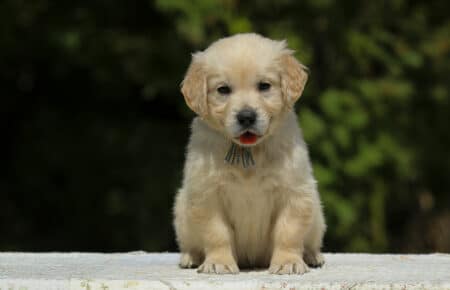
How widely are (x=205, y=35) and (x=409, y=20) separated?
2653 millimetres

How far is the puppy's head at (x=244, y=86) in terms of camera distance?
5207 millimetres

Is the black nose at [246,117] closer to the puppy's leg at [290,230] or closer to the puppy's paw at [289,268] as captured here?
the puppy's leg at [290,230]

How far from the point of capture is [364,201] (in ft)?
34.4

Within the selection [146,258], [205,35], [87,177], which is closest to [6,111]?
[87,177]

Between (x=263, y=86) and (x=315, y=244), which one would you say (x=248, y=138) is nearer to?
(x=263, y=86)

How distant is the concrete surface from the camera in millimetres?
4719

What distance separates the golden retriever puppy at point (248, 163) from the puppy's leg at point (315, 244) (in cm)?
22

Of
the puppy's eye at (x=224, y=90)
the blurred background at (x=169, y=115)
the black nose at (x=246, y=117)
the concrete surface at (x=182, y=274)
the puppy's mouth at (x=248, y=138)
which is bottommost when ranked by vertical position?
the concrete surface at (x=182, y=274)

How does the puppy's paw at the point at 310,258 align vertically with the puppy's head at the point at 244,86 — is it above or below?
below

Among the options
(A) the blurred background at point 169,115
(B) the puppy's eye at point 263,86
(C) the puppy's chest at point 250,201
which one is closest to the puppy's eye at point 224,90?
(B) the puppy's eye at point 263,86

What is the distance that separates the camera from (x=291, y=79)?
17.9 ft

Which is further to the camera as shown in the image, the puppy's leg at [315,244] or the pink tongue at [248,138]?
the puppy's leg at [315,244]

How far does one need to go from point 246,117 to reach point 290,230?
30.5 inches

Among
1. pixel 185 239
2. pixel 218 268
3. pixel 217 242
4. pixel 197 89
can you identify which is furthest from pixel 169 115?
pixel 218 268
